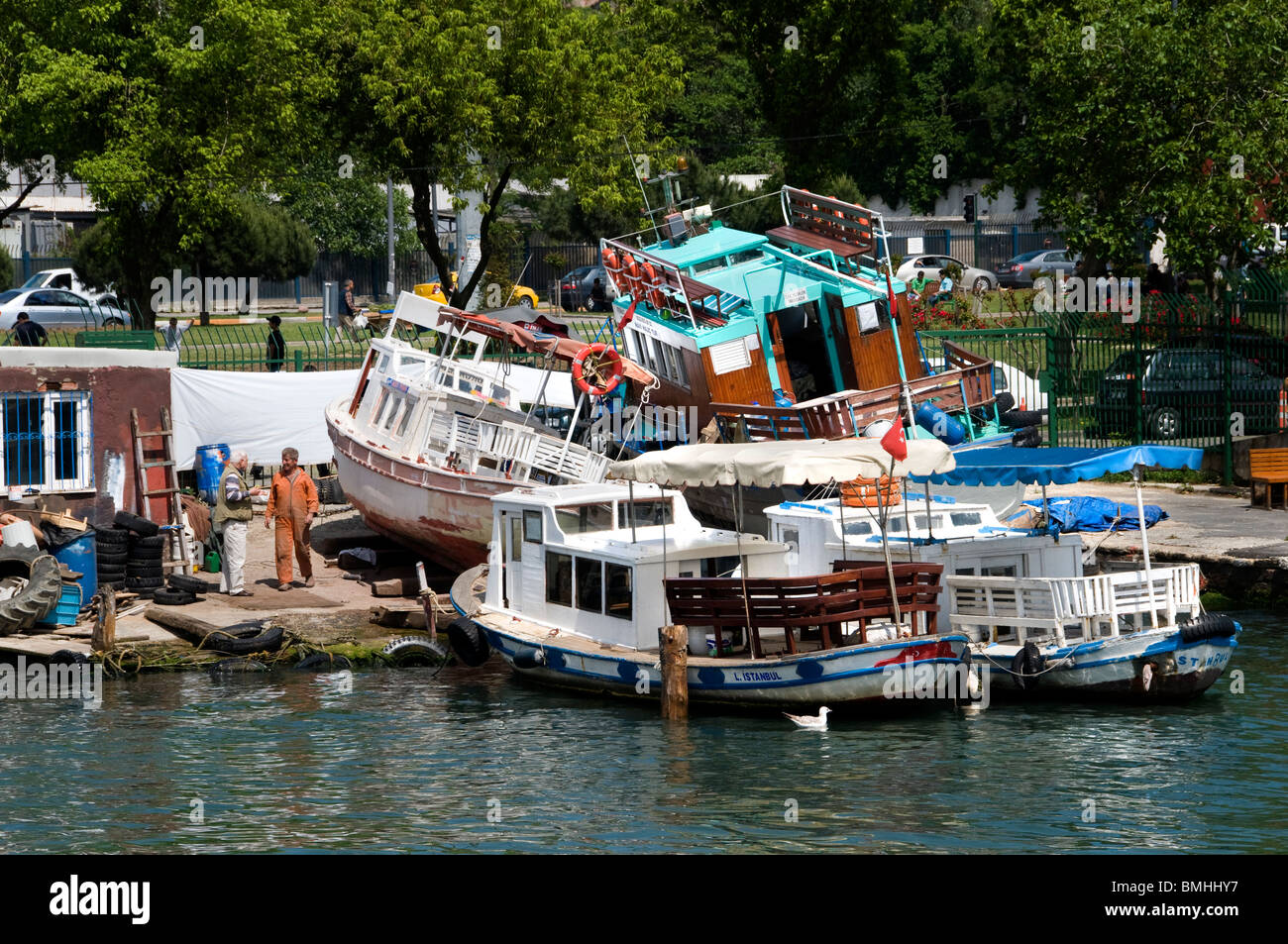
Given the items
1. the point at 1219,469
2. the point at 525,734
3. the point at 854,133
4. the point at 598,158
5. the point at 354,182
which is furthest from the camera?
the point at 354,182

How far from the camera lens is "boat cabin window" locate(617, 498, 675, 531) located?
20375 mm

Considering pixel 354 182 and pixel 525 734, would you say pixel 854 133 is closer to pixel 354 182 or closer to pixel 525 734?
pixel 354 182

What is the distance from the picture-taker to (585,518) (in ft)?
66.3

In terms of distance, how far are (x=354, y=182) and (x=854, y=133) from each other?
63.5 ft

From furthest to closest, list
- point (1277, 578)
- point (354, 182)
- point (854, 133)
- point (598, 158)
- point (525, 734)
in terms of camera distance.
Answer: point (354, 182) < point (854, 133) < point (598, 158) < point (1277, 578) < point (525, 734)

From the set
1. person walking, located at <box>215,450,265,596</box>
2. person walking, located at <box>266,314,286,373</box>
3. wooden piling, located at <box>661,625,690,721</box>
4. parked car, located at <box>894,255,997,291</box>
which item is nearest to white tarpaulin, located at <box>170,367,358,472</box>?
person walking, located at <box>266,314,286,373</box>

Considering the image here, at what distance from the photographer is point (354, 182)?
60.5m

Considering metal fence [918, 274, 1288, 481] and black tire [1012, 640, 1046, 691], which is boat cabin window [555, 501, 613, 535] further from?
metal fence [918, 274, 1288, 481]

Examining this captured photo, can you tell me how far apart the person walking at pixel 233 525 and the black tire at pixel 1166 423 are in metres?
16.0

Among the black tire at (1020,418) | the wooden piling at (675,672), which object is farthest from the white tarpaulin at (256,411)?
the wooden piling at (675,672)

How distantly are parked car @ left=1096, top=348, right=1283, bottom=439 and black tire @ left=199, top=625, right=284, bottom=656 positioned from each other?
53.9 ft

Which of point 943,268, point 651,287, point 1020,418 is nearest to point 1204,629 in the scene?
point 651,287
